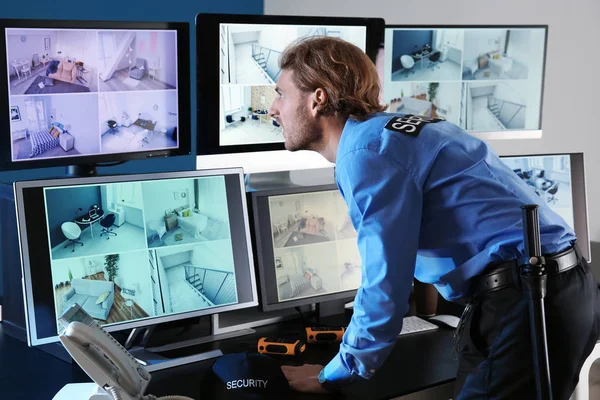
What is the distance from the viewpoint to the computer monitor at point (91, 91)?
1701mm

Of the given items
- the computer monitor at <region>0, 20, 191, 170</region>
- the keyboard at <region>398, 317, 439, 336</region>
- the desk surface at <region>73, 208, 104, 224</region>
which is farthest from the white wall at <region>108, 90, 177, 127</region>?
the keyboard at <region>398, 317, 439, 336</region>

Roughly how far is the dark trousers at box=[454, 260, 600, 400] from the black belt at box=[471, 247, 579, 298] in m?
0.01

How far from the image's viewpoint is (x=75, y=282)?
169cm

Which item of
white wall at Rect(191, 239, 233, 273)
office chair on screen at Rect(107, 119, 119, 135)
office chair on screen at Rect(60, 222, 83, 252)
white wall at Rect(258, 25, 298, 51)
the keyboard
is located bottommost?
the keyboard

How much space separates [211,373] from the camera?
5.61 feet

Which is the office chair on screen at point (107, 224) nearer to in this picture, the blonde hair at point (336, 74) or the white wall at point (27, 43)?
the white wall at point (27, 43)

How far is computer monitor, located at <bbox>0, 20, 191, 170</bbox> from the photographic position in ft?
5.58

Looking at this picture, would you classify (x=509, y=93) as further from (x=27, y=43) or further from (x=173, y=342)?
(x=27, y=43)

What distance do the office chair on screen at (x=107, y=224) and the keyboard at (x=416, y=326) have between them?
2.55 ft

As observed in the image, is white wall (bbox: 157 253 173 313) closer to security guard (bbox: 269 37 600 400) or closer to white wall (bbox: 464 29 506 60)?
security guard (bbox: 269 37 600 400)

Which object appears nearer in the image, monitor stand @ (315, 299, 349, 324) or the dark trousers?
the dark trousers

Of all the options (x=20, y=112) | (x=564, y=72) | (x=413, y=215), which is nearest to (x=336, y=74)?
(x=413, y=215)

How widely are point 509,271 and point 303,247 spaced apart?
2.33 ft

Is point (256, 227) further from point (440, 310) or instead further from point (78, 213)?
point (440, 310)
